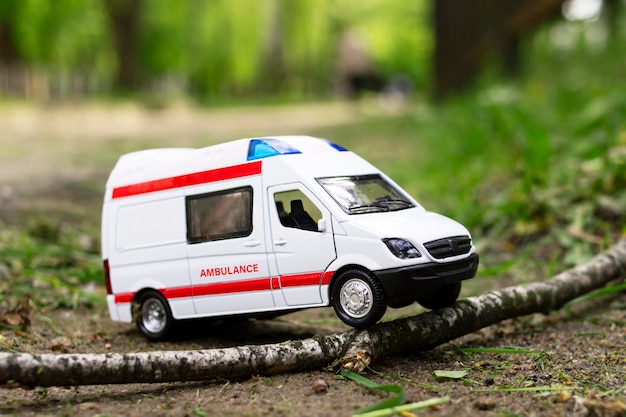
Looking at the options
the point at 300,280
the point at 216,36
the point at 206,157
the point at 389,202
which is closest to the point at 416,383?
the point at 300,280

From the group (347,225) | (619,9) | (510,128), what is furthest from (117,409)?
(619,9)

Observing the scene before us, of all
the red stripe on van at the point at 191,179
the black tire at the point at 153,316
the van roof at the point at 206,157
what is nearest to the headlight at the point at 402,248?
the van roof at the point at 206,157

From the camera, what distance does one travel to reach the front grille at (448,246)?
4852 mm

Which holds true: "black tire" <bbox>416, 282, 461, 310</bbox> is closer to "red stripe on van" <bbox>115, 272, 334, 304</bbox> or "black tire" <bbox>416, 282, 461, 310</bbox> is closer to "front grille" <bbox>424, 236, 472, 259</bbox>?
"front grille" <bbox>424, 236, 472, 259</bbox>

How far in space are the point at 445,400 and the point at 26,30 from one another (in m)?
27.4

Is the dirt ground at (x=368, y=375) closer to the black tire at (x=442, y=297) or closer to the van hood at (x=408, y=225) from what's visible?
the black tire at (x=442, y=297)

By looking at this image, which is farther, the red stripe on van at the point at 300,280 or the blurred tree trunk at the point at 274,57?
the blurred tree trunk at the point at 274,57

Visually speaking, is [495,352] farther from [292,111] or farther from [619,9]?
[292,111]

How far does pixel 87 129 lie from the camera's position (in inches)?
910

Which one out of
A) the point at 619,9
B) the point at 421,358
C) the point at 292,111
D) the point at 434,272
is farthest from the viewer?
the point at 292,111

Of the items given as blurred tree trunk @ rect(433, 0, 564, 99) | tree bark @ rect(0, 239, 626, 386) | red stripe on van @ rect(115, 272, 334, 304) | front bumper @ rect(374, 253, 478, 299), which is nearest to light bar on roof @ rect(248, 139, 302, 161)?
red stripe on van @ rect(115, 272, 334, 304)

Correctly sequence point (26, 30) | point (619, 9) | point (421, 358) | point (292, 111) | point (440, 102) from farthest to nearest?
1. point (292, 111)
2. point (26, 30)
3. point (440, 102)
4. point (619, 9)
5. point (421, 358)

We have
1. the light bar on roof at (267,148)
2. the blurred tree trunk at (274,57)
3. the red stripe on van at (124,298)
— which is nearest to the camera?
the light bar on roof at (267,148)

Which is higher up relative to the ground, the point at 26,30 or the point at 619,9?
the point at 26,30
